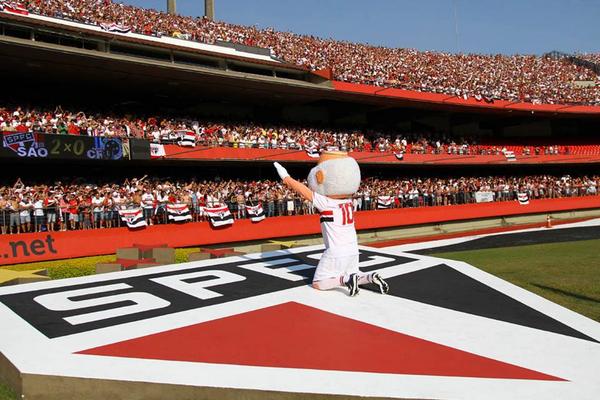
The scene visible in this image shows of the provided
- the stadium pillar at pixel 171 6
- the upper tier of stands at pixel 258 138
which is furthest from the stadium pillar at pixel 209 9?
the upper tier of stands at pixel 258 138

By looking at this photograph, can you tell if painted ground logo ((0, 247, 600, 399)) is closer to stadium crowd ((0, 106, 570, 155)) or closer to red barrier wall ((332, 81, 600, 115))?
stadium crowd ((0, 106, 570, 155))

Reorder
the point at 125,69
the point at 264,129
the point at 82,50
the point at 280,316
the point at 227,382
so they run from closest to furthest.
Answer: the point at 227,382
the point at 280,316
the point at 82,50
the point at 125,69
the point at 264,129

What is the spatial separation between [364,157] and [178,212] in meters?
13.1

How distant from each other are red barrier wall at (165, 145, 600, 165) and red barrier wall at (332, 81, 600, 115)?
11.3 feet

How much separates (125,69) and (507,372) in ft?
72.1

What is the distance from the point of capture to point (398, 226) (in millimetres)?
31094

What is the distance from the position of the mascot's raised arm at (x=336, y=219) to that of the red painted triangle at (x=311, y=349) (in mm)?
1450

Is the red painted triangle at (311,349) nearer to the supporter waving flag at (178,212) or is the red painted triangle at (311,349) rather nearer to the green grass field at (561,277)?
the green grass field at (561,277)

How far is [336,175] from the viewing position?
7.91m

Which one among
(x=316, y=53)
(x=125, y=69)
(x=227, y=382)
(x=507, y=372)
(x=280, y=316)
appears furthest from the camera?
(x=316, y=53)

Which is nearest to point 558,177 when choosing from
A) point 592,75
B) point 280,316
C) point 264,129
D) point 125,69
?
point 592,75

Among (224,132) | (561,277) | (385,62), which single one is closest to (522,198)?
(385,62)

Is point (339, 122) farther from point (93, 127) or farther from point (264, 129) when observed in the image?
point (93, 127)

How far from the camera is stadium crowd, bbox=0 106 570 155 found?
21.1 meters
